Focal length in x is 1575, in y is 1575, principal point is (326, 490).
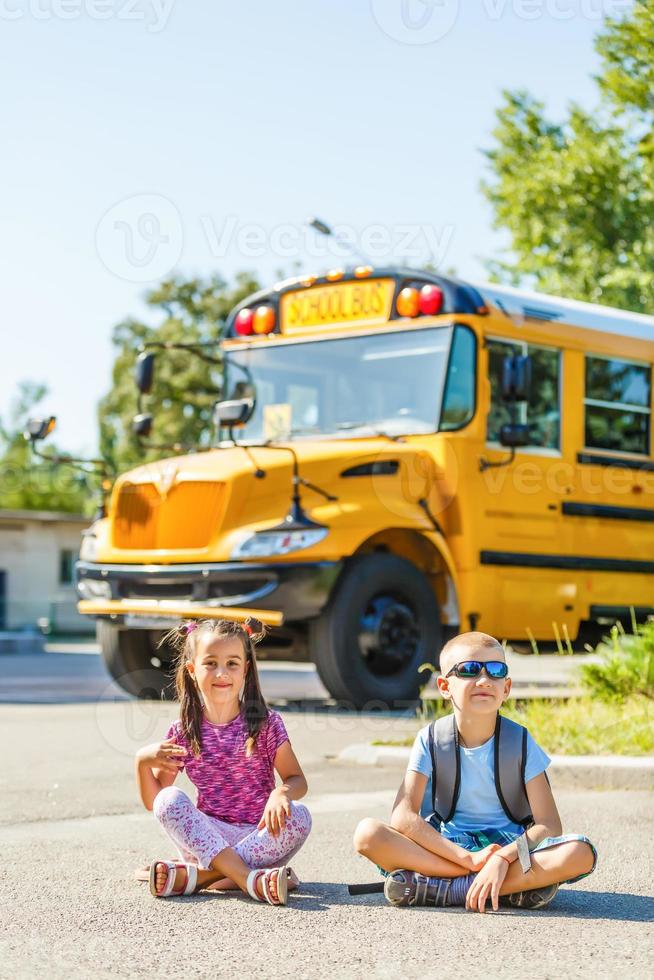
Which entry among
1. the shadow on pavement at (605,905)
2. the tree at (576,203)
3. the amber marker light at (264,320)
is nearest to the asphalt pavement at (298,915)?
the shadow on pavement at (605,905)

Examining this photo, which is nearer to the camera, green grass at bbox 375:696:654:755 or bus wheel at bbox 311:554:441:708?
green grass at bbox 375:696:654:755

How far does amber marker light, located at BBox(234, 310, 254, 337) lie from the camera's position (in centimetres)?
1242

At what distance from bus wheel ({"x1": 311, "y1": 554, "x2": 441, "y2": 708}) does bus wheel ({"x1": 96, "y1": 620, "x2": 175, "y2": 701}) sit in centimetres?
192

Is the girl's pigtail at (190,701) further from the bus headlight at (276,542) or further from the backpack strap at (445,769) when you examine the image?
the bus headlight at (276,542)

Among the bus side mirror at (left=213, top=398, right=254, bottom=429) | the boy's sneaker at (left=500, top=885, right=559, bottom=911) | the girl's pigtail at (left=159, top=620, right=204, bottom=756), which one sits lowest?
the boy's sneaker at (left=500, top=885, right=559, bottom=911)

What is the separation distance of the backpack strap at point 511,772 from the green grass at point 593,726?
316 cm

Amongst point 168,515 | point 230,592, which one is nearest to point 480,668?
point 230,592

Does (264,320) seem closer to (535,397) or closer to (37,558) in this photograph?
(535,397)

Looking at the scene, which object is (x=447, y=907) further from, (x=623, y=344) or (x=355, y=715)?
(x=623, y=344)

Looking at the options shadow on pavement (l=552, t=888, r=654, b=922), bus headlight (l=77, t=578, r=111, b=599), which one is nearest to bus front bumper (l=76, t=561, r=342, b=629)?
bus headlight (l=77, t=578, r=111, b=599)

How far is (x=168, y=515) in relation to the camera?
11.0 m

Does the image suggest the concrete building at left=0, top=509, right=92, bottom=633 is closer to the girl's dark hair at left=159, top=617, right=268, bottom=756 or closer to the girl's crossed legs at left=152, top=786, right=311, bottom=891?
the girl's dark hair at left=159, top=617, right=268, bottom=756

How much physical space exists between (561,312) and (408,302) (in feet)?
4.66

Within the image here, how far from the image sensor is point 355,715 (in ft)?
35.1
